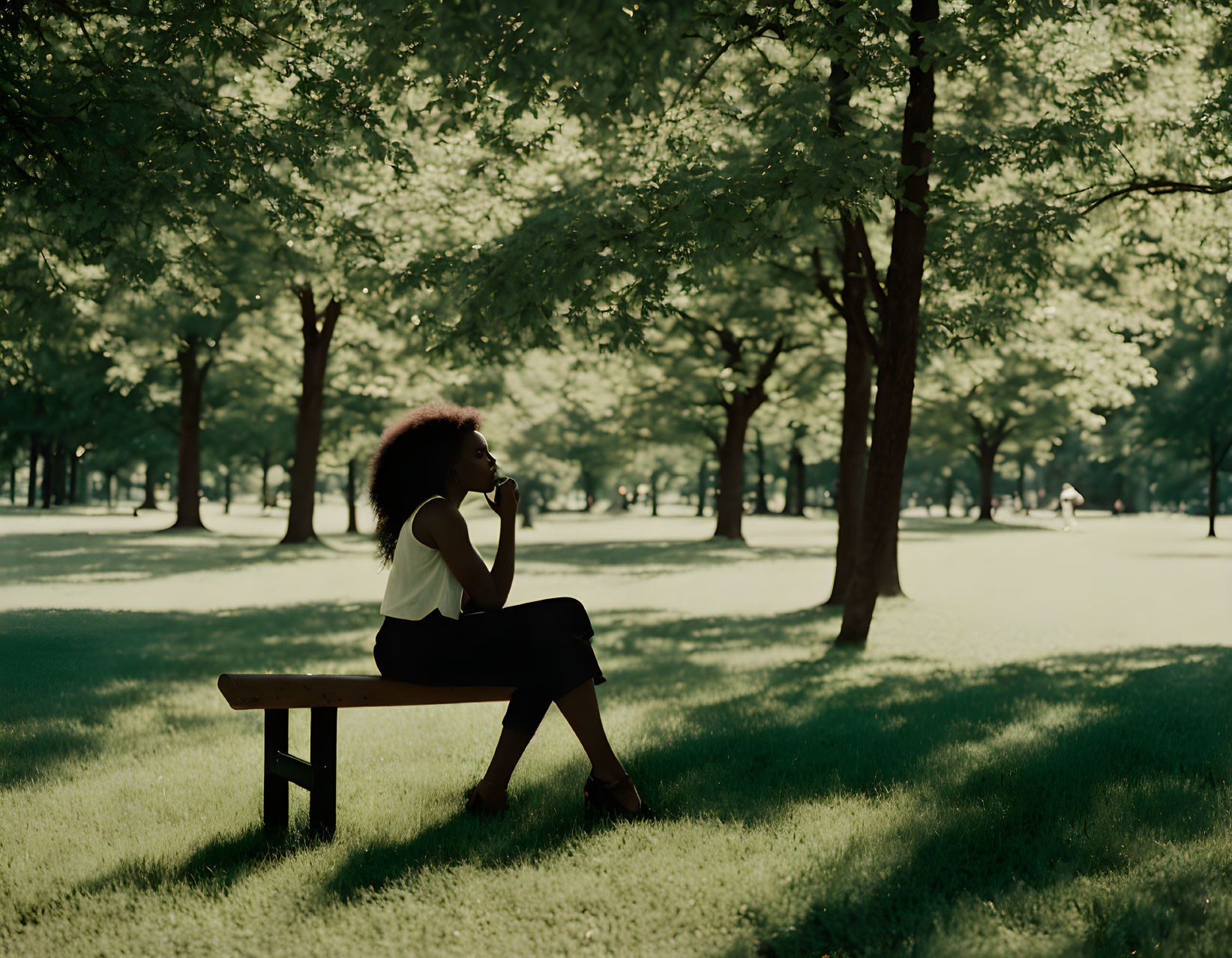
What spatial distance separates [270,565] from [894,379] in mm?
14972

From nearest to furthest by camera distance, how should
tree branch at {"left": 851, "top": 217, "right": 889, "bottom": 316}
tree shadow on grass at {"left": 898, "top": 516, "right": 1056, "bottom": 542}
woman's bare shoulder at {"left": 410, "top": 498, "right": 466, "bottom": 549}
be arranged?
woman's bare shoulder at {"left": 410, "top": 498, "right": 466, "bottom": 549}, tree branch at {"left": 851, "top": 217, "right": 889, "bottom": 316}, tree shadow on grass at {"left": 898, "top": 516, "right": 1056, "bottom": 542}

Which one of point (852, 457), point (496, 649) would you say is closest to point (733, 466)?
point (852, 457)

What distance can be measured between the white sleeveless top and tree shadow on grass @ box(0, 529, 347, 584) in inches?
491

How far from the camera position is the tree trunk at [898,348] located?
30.9 ft

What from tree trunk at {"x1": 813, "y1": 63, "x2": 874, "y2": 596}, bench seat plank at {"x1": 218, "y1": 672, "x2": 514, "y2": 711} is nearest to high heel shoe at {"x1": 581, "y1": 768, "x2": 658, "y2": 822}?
bench seat plank at {"x1": 218, "y1": 672, "x2": 514, "y2": 711}

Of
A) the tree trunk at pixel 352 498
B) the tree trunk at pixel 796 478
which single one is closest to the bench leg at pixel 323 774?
the tree trunk at pixel 352 498

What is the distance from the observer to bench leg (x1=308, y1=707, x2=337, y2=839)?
13.5 ft

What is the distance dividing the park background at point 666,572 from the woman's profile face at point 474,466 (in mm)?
1486

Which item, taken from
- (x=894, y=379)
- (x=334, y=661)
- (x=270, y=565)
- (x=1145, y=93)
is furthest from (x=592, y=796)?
(x=270, y=565)

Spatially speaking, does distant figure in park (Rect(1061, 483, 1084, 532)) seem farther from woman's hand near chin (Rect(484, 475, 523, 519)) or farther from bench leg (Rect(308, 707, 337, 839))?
bench leg (Rect(308, 707, 337, 839))

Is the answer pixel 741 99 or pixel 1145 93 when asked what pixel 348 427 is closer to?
pixel 741 99

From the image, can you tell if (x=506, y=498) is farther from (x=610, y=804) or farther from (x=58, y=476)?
(x=58, y=476)

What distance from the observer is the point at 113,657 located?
30.2 ft

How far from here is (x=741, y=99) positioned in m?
10.9
